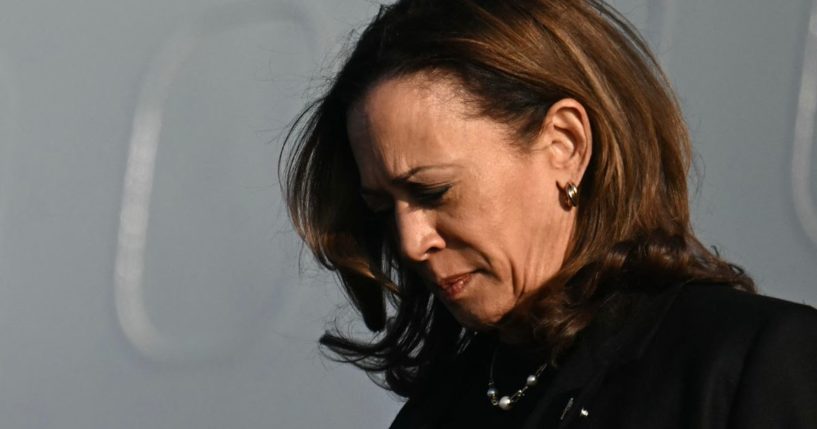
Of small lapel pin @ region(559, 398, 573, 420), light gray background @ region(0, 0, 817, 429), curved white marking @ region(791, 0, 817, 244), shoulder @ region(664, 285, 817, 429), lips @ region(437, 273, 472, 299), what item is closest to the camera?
shoulder @ region(664, 285, 817, 429)

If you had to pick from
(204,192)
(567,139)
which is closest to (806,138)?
(567,139)

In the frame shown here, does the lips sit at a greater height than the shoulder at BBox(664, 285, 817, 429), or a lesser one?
greater

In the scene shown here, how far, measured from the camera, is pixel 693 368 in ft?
5.98

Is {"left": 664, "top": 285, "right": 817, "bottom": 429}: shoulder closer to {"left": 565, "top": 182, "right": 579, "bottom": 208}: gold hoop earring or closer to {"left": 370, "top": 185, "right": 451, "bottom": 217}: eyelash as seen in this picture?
{"left": 565, "top": 182, "right": 579, "bottom": 208}: gold hoop earring

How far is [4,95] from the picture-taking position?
95.1 inches

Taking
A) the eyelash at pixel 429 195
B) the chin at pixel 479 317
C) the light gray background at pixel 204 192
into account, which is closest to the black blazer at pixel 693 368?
the chin at pixel 479 317

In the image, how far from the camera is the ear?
77.0 inches

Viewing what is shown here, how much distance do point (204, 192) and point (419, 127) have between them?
0.65m

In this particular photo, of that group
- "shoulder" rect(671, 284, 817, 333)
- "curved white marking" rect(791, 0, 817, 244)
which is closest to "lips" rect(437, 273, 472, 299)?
"shoulder" rect(671, 284, 817, 333)

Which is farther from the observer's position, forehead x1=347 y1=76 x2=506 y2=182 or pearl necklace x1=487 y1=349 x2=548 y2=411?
pearl necklace x1=487 y1=349 x2=548 y2=411

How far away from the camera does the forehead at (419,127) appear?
195cm

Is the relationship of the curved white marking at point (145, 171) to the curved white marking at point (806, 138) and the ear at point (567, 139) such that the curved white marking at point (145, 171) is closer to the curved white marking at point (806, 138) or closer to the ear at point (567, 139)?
the ear at point (567, 139)

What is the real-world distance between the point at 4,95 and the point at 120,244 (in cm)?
27

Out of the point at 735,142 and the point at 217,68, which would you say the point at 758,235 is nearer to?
the point at 735,142
